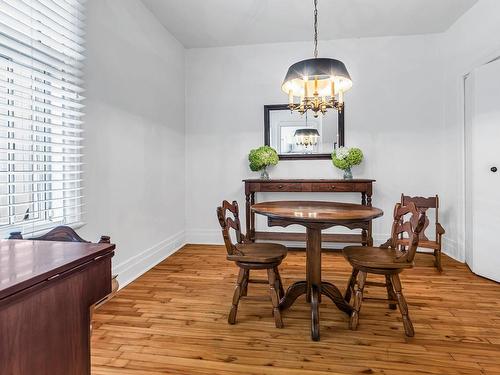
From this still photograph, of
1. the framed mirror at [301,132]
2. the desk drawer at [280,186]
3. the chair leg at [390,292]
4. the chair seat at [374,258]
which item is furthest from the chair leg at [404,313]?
the framed mirror at [301,132]

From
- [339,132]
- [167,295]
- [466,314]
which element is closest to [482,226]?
[466,314]

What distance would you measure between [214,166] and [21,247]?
332cm

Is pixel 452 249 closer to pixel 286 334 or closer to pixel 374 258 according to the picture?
pixel 374 258

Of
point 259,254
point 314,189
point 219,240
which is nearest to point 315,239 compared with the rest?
point 259,254

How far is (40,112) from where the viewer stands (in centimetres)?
186

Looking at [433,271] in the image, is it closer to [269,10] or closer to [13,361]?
[269,10]

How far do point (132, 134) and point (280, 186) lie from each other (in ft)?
5.90

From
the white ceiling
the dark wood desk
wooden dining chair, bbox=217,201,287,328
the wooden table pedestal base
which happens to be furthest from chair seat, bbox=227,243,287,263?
the white ceiling

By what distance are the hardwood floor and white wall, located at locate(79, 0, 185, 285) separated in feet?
1.98

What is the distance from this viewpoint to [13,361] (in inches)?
27.0

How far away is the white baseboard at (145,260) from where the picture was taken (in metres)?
2.73

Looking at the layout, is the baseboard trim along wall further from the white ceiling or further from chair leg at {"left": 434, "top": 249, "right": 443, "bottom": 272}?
the white ceiling

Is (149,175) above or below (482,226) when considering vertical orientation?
above

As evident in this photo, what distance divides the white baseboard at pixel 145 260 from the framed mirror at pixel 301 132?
1806 millimetres
